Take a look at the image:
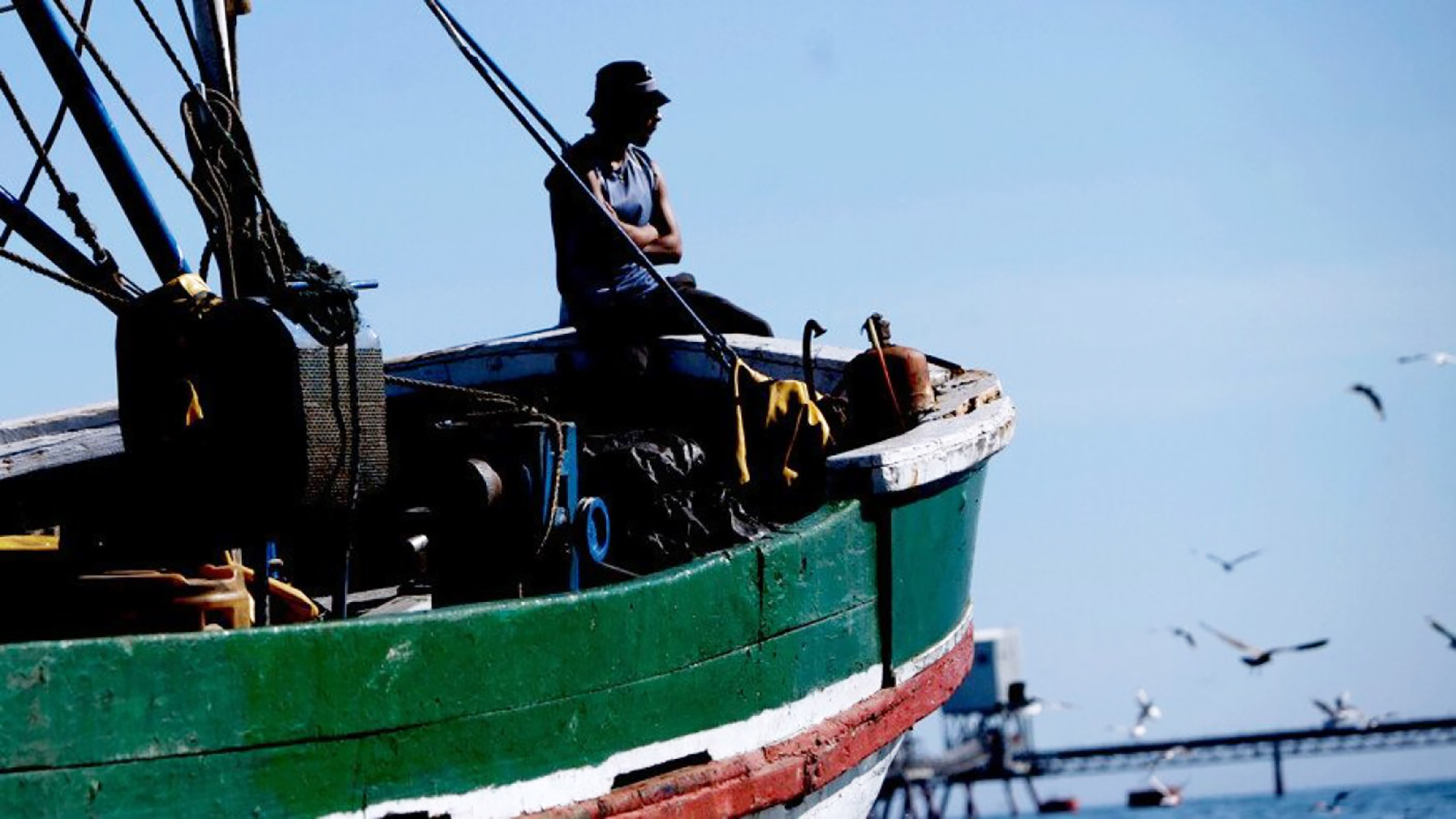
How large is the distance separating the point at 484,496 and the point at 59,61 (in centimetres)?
236

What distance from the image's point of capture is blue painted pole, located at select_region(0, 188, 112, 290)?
25.0 feet

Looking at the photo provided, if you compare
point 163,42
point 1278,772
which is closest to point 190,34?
point 163,42

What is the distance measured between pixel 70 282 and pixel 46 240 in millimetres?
1175

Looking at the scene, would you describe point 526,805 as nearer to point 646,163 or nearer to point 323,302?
point 323,302

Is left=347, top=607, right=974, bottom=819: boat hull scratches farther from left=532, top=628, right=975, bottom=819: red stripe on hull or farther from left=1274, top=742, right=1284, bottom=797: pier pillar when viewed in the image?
left=1274, top=742, right=1284, bottom=797: pier pillar

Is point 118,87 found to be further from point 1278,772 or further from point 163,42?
point 1278,772

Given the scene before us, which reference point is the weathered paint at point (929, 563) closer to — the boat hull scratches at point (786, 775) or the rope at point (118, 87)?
the boat hull scratches at point (786, 775)

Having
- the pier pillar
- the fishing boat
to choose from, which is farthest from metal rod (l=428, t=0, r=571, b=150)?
the pier pillar

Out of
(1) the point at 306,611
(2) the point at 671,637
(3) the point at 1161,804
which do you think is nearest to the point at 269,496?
(1) the point at 306,611

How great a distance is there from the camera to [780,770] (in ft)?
21.8

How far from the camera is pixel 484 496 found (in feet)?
22.8

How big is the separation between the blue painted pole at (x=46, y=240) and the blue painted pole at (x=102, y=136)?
8.1 inches

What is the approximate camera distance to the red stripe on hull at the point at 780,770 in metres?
5.94

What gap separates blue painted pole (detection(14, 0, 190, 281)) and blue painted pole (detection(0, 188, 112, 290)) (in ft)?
0.67
